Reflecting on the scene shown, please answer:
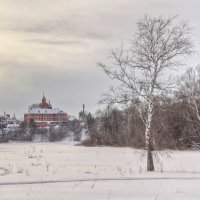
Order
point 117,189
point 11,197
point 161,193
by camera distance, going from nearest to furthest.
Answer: point 11,197
point 161,193
point 117,189

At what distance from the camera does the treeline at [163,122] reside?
2522cm

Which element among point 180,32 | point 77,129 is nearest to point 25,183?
point 180,32

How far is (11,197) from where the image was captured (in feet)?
40.4

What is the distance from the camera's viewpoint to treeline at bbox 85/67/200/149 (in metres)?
25.2

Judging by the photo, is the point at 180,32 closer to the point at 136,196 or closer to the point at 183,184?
the point at 183,184

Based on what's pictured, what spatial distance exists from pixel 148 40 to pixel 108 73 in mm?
2552

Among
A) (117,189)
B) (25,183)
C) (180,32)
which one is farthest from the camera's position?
(180,32)

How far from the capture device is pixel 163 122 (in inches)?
1020

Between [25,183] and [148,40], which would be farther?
[148,40]

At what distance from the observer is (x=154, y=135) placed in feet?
81.8

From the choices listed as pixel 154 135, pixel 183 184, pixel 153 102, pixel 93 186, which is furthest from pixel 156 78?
pixel 93 186

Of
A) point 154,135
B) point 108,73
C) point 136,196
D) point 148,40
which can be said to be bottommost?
point 136,196

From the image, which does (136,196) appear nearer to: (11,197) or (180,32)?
(11,197)

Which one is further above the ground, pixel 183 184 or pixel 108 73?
pixel 108 73
